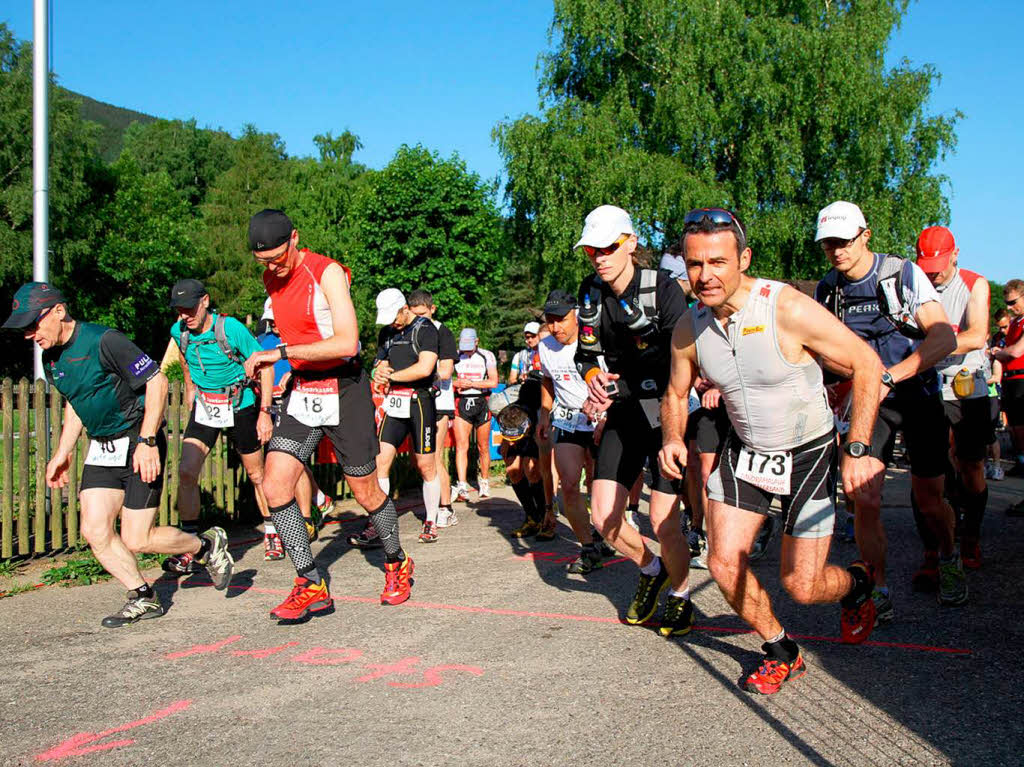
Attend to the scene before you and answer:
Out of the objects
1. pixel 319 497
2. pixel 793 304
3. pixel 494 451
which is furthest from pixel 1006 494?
pixel 793 304

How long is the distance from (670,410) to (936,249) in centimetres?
293

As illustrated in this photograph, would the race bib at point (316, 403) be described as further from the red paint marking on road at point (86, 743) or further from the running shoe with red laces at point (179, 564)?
the red paint marking on road at point (86, 743)

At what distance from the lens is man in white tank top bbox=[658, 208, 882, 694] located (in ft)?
13.1

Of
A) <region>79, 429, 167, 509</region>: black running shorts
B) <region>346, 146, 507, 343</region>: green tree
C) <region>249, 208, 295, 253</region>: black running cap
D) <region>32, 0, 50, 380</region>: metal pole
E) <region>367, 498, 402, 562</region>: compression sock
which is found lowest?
<region>367, 498, 402, 562</region>: compression sock

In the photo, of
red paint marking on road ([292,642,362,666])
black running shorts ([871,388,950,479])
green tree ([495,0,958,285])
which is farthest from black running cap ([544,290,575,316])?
green tree ([495,0,958,285])

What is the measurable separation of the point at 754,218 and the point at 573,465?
22605mm

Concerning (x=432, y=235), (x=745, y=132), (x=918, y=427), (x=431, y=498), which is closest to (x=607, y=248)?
(x=918, y=427)

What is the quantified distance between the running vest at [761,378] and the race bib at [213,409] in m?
4.55

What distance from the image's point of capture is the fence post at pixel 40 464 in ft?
25.4

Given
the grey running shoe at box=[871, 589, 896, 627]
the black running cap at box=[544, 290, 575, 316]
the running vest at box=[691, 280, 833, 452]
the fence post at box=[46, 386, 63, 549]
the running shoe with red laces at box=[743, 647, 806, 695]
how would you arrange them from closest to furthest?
the running vest at box=[691, 280, 833, 452] → the running shoe with red laces at box=[743, 647, 806, 695] → the grey running shoe at box=[871, 589, 896, 627] → the black running cap at box=[544, 290, 575, 316] → the fence post at box=[46, 386, 63, 549]

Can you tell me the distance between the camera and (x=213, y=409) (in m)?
7.50

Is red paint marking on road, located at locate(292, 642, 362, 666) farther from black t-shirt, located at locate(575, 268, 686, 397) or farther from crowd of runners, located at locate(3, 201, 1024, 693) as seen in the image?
black t-shirt, located at locate(575, 268, 686, 397)

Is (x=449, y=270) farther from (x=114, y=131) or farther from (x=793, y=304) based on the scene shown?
(x=114, y=131)

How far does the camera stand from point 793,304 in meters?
4.02
